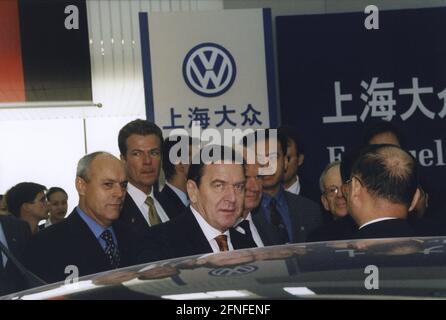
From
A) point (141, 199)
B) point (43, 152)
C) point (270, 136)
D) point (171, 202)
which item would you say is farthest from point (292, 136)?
point (43, 152)

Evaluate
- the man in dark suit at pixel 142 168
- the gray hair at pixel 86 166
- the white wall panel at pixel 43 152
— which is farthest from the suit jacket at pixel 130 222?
the white wall panel at pixel 43 152

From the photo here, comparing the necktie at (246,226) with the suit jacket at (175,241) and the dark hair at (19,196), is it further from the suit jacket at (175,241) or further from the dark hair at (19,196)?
the dark hair at (19,196)

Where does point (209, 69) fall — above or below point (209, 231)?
above

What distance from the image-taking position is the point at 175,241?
2840 mm

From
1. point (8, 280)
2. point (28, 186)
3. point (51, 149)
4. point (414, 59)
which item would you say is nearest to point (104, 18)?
point (51, 149)

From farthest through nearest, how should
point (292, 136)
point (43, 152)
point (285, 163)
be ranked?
point (43, 152) < point (292, 136) < point (285, 163)

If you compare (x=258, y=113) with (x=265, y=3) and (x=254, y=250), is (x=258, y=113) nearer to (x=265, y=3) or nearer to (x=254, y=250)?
(x=265, y=3)

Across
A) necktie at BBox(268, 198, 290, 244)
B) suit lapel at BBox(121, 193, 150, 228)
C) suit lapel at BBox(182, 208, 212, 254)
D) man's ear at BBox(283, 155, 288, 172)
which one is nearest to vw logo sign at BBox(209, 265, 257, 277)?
suit lapel at BBox(182, 208, 212, 254)

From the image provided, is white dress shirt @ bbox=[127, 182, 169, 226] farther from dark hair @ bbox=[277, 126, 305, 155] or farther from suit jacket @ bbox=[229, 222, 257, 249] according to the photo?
dark hair @ bbox=[277, 126, 305, 155]

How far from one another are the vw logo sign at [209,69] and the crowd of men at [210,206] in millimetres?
624

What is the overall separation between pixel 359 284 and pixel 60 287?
41 cm

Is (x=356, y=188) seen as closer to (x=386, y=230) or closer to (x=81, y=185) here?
(x=386, y=230)

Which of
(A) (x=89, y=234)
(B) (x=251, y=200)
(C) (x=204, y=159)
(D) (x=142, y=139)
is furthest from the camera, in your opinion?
(D) (x=142, y=139)

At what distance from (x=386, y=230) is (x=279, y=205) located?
1.60m
